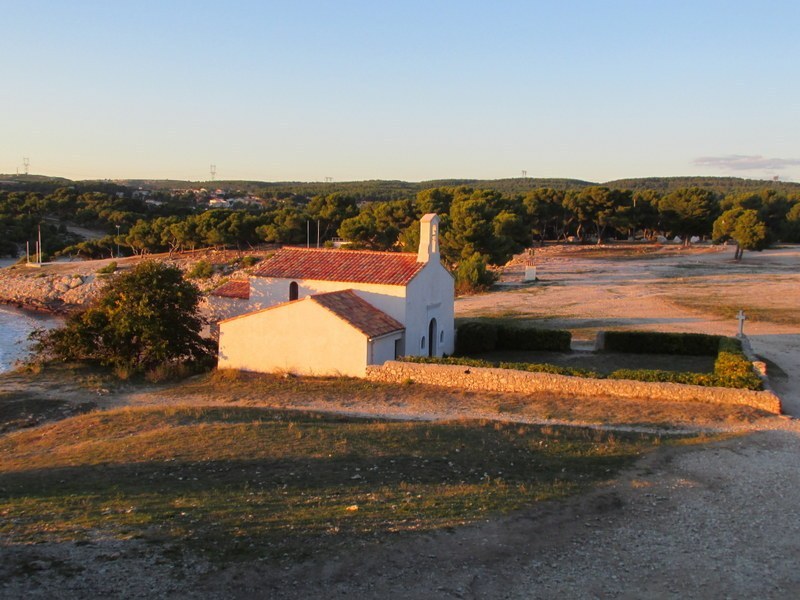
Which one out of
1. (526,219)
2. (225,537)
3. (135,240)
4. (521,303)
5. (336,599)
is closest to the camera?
(336,599)

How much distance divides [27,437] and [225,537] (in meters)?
9.91

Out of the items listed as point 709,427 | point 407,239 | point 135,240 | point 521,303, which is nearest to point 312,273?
point 709,427

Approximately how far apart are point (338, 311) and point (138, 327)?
700 centimetres

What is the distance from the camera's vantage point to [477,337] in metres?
27.9

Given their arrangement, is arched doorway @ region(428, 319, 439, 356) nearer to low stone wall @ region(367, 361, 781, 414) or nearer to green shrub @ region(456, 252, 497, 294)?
low stone wall @ region(367, 361, 781, 414)

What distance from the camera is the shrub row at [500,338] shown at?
88.8 feet

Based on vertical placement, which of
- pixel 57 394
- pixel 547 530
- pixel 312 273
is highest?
pixel 312 273

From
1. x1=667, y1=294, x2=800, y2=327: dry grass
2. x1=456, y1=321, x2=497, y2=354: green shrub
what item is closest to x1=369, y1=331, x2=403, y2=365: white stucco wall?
x1=456, y1=321, x2=497, y2=354: green shrub

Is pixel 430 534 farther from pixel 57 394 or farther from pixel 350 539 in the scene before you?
pixel 57 394

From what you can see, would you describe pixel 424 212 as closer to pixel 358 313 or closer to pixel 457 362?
pixel 358 313

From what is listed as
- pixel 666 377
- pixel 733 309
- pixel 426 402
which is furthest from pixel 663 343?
pixel 733 309

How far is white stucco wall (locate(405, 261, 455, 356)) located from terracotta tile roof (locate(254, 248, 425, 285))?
62 cm

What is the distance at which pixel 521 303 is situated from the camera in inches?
1646

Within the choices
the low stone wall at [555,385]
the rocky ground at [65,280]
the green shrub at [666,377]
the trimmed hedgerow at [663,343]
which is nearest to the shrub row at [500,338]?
the trimmed hedgerow at [663,343]
